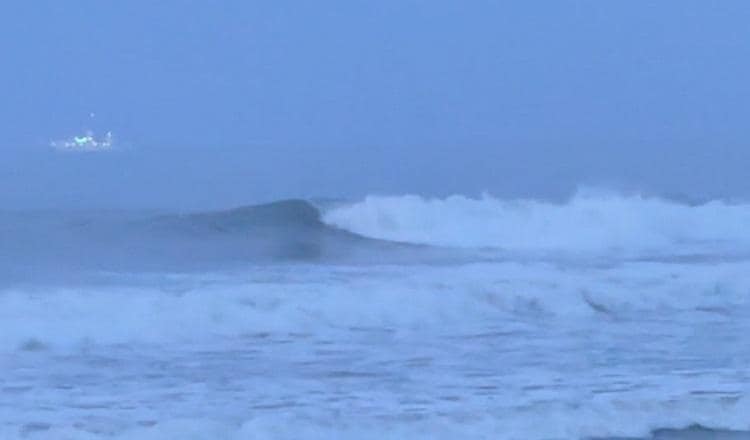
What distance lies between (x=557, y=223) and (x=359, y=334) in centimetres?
1213

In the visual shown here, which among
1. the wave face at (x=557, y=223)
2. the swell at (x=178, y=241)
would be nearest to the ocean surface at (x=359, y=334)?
the swell at (x=178, y=241)

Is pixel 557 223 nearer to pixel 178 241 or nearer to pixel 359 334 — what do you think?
pixel 178 241

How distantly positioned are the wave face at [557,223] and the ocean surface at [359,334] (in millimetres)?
246

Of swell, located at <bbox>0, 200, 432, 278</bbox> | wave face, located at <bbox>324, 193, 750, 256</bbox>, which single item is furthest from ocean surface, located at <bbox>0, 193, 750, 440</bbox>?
wave face, located at <bbox>324, 193, 750, 256</bbox>

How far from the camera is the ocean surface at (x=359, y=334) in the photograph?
9.96 meters

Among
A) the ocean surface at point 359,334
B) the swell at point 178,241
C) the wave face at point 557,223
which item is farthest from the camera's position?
the wave face at point 557,223

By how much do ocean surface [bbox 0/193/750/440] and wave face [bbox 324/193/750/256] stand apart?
0.25 meters

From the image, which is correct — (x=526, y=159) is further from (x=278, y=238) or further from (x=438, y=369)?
(x=438, y=369)

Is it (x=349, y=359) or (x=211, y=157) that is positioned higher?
(x=211, y=157)

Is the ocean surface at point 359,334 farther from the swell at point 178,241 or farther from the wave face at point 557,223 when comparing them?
the wave face at point 557,223

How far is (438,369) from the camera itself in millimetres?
11742

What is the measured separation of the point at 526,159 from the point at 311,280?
37.3 metres

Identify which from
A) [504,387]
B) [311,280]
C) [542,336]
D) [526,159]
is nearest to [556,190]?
[526,159]

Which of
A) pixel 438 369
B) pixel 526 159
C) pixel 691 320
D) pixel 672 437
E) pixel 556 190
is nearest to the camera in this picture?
pixel 672 437
